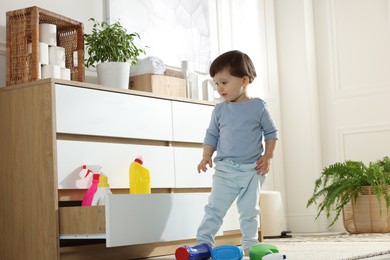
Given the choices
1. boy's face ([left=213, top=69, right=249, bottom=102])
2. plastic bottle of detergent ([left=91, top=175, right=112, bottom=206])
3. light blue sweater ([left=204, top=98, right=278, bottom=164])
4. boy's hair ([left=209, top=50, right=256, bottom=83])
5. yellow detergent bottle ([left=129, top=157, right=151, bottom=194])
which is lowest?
plastic bottle of detergent ([left=91, top=175, right=112, bottom=206])

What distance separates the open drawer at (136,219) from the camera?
226 cm

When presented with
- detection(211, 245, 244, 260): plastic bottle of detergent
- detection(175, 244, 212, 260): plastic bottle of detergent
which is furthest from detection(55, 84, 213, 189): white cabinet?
detection(211, 245, 244, 260): plastic bottle of detergent

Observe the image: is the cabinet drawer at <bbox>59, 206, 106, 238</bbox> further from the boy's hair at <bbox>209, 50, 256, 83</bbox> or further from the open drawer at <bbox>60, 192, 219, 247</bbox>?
the boy's hair at <bbox>209, 50, 256, 83</bbox>

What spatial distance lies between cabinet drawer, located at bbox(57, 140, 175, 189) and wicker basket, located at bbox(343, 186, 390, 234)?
1.40 meters

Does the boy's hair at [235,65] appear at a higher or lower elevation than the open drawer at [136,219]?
higher

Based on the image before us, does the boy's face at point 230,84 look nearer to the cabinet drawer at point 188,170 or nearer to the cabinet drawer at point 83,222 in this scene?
the cabinet drawer at point 188,170

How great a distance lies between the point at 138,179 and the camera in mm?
2646

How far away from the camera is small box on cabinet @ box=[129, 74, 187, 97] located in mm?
3191

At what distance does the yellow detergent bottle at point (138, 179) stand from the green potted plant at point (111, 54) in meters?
0.50

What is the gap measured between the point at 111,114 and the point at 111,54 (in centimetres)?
43

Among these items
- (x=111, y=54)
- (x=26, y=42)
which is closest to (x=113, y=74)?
(x=111, y=54)

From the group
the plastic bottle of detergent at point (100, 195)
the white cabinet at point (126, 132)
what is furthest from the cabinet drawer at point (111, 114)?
the plastic bottle of detergent at point (100, 195)

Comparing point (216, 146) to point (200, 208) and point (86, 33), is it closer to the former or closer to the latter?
point (200, 208)

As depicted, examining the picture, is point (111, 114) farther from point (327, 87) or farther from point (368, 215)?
point (327, 87)
